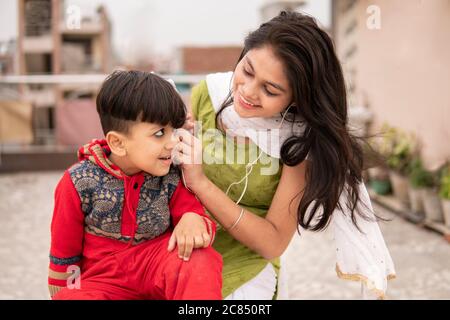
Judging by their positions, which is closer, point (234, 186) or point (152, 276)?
point (152, 276)

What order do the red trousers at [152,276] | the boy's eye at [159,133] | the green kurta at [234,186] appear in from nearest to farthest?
the red trousers at [152,276] → the boy's eye at [159,133] → the green kurta at [234,186]

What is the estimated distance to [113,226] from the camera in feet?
4.68

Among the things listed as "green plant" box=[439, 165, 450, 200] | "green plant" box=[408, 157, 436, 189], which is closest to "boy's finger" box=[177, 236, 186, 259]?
"green plant" box=[439, 165, 450, 200]

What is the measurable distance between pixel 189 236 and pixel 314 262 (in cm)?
284

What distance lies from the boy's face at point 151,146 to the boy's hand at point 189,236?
4.9 inches

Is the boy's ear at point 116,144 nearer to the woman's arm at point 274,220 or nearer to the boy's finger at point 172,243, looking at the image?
the boy's finger at point 172,243

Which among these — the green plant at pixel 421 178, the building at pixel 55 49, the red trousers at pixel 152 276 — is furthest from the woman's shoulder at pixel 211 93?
the building at pixel 55 49

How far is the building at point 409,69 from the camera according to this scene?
4781 millimetres

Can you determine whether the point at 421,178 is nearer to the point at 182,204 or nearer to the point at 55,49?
the point at 182,204

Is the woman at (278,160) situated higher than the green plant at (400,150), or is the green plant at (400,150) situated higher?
the woman at (278,160)

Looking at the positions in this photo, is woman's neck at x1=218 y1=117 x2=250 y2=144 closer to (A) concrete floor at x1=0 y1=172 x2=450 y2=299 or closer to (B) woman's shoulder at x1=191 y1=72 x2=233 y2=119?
(B) woman's shoulder at x1=191 y1=72 x2=233 y2=119

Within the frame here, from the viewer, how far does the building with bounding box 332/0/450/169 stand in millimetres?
4781

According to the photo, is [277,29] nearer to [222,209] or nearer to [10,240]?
[222,209]

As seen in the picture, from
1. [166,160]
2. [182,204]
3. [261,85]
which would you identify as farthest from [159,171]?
[261,85]
